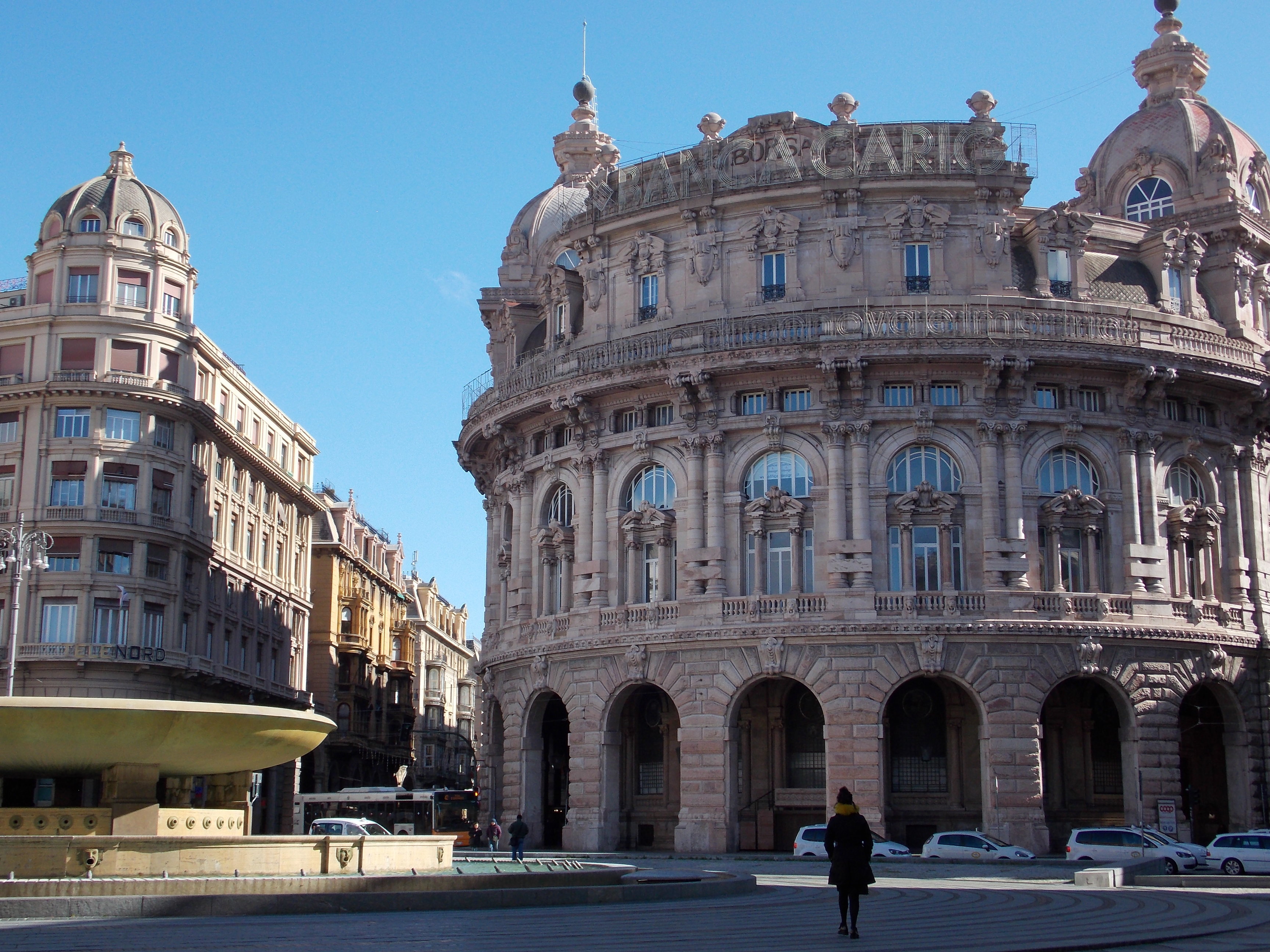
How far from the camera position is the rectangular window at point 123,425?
5772 cm

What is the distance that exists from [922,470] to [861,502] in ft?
7.96

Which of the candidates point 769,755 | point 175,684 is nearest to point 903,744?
point 769,755

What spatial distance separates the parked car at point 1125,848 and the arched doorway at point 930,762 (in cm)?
652

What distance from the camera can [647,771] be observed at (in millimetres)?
52312

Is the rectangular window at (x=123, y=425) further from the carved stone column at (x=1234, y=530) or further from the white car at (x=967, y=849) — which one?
the carved stone column at (x=1234, y=530)

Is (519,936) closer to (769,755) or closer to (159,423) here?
(769,755)

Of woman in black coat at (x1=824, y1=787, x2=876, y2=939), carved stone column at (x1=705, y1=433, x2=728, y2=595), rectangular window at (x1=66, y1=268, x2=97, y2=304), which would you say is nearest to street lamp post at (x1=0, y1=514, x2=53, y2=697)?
rectangular window at (x1=66, y1=268, x2=97, y2=304)

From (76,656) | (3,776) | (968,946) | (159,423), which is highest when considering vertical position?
(159,423)

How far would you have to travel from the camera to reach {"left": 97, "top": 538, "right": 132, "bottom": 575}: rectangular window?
5638 centimetres

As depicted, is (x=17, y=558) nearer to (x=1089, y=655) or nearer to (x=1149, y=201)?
(x=1089, y=655)

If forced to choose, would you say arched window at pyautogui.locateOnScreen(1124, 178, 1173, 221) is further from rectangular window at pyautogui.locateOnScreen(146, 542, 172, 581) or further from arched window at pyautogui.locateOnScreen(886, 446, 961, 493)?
rectangular window at pyautogui.locateOnScreen(146, 542, 172, 581)

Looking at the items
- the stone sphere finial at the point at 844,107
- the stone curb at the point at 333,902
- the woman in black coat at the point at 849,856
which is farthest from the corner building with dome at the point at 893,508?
the woman in black coat at the point at 849,856

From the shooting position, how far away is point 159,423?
59.2 metres

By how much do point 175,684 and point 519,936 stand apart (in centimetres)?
4278
